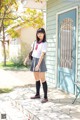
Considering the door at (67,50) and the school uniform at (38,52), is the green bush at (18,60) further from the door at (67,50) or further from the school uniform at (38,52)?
the school uniform at (38,52)

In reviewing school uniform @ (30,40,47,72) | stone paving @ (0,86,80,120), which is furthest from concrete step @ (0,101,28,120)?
school uniform @ (30,40,47,72)

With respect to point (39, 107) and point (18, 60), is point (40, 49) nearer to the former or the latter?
point (39, 107)

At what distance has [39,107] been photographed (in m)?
6.07

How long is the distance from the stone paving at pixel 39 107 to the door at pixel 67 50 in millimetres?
426

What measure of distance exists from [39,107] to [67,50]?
249cm

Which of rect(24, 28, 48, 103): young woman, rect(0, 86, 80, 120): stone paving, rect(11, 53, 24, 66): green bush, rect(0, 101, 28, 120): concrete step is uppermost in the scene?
rect(24, 28, 48, 103): young woman

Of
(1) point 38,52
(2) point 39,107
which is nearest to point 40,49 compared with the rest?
(1) point 38,52

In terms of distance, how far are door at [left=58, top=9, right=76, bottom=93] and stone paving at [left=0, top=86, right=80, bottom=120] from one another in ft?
1.40

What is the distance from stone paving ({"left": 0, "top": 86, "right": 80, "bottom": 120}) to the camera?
17.9ft

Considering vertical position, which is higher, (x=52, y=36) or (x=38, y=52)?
(x=52, y=36)

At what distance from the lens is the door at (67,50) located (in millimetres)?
7527

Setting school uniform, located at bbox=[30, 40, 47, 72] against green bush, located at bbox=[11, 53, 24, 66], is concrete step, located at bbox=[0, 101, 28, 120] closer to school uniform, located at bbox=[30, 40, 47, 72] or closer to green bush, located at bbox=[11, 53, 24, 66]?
school uniform, located at bbox=[30, 40, 47, 72]

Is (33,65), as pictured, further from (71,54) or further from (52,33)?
(52,33)

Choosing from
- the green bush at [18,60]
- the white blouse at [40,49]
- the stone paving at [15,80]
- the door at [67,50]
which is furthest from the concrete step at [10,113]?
the green bush at [18,60]
